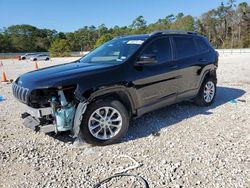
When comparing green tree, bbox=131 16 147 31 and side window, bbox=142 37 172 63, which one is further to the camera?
green tree, bbox=131 16 147 31

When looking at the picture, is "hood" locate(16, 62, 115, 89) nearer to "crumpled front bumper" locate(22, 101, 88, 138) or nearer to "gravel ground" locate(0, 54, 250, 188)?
"crumpled front bumper" locate(22, 101, 88, 138)

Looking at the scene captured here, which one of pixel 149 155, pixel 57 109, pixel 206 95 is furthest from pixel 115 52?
pixel 206 95

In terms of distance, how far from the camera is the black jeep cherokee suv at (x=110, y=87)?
4.04 m

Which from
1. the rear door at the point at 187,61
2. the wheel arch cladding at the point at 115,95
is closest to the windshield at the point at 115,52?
the wheel arch cladding at the point at 115,95

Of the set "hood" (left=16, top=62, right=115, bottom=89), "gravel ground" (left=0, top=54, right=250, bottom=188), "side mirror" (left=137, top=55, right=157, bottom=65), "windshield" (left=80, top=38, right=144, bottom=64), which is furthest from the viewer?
"windshield" (left=80, top=38, right=144, bottom=64)

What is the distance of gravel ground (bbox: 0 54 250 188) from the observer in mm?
3350

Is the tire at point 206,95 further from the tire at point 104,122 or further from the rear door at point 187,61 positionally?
the tire at point 104,122

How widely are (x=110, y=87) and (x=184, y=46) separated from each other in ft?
7.67

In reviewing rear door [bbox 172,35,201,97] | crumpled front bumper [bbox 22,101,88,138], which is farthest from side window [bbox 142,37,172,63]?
crumpled front bumper [bbox 22,101,88,138]

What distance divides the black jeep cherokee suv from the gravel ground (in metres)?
0.38

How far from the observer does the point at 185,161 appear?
3.76 metres

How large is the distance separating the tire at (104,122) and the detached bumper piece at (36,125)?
18.6 inches

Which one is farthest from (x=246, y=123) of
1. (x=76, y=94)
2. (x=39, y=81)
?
(x=39, y=81)

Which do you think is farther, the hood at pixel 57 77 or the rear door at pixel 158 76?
the rear door at pixel 158 76
